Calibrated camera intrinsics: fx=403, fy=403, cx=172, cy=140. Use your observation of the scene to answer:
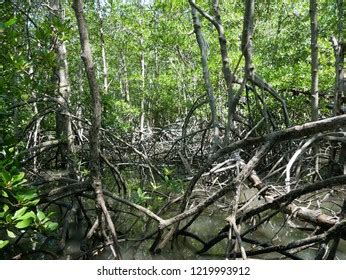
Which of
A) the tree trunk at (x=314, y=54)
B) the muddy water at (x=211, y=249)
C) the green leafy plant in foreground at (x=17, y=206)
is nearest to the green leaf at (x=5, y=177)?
the green leafy plant in foreground at (x=17, y=206)

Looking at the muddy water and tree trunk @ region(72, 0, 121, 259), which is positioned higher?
tree trunk @ region(72, 0, 121, 259)

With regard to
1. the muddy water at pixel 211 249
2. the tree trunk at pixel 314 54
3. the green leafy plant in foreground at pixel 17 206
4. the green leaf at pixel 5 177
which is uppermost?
the tree trunk at pixel 314 54

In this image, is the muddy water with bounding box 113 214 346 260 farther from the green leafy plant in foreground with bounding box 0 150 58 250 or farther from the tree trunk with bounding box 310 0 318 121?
the tree trunk with bounding box 310 0 318 121

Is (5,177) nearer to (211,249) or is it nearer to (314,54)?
(211,249)

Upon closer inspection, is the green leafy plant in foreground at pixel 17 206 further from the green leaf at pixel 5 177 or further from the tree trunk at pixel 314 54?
the tree trunk at pixel 314 54

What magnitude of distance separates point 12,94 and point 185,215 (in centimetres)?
156

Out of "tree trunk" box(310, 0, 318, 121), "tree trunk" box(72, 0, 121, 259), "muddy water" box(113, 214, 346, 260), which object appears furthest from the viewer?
"tree trunk" box(310, 0, 318, 121)

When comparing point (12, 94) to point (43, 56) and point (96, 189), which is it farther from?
point (96, 189)

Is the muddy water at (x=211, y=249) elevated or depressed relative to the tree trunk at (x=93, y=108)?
depressed

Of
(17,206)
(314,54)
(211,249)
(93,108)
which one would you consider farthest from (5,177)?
(314,54)

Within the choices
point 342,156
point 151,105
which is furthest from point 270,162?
point 151,105

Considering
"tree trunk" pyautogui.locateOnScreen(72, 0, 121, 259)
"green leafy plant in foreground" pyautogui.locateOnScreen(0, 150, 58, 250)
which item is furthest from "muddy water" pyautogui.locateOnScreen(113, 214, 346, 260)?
"green leafy plant in foreground" pyautogui.locateOnScreen(0, 150, 58, 250)

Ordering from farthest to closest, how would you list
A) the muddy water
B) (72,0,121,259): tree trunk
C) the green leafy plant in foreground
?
the muddy water
(72,0,121,259): tree trunk
the green leafy plant in foreground

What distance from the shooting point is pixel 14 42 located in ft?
8.53
